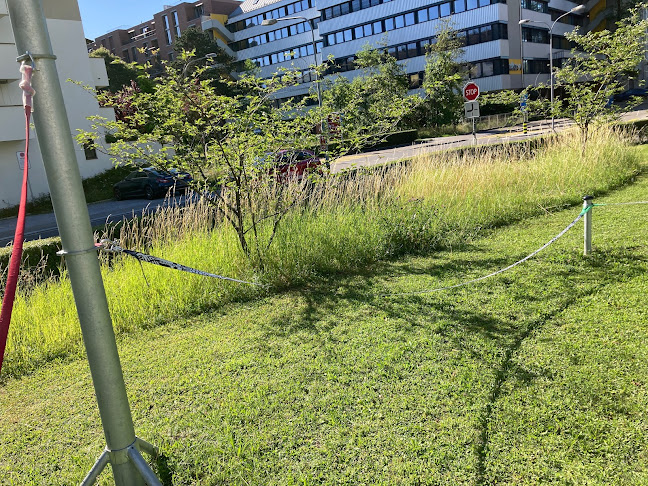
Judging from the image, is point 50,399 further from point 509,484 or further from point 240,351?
point 509,484

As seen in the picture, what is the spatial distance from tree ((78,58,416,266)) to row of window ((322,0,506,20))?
159 feet

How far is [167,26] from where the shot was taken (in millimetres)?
70938

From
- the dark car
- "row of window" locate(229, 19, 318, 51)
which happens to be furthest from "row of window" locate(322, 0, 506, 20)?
the dark car

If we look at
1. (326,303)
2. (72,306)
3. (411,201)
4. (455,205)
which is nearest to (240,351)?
(326,303)

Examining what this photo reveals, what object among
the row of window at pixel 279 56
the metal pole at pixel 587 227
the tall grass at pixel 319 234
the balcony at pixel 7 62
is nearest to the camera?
the tall grass at pixel 319 234

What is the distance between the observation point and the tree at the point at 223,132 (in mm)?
5707

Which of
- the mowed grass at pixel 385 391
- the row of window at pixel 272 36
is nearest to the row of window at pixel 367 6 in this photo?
the row of window at pixel 272 36

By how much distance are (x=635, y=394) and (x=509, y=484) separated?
4.03ft

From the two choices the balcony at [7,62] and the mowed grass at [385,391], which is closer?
the mowed grass at [385,391]

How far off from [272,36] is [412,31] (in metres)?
22.6

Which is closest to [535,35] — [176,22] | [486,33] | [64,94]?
[486,33]

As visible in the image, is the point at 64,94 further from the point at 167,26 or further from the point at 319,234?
the point at 167,26

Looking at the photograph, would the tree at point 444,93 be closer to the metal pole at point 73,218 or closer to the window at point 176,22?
the metal pole at point 73,218

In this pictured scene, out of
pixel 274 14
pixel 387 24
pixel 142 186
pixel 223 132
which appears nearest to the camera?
pixel 223 132
